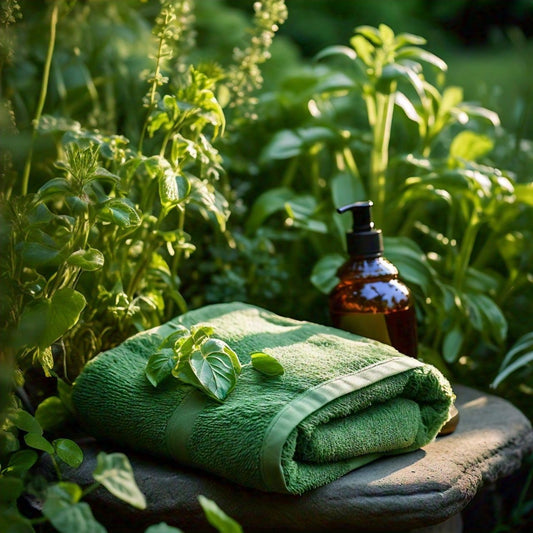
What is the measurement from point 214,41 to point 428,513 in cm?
161

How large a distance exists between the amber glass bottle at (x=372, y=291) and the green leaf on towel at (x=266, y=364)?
22cm

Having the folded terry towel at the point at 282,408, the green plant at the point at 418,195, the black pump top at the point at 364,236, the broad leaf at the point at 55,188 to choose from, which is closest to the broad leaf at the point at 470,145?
the green plant at the point at 418,195

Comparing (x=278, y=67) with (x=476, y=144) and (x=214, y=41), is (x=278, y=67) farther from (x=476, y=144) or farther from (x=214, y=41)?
(x=476, y=144)

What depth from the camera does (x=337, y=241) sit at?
1469mm

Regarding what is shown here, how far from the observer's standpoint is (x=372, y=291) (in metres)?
1.09

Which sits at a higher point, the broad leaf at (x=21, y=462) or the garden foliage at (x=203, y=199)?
the garden foliage at (x=203, y=199)

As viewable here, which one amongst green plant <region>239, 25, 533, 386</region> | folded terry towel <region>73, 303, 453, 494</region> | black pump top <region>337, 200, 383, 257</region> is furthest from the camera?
green plant <region>239, 25, 533, 386</region>

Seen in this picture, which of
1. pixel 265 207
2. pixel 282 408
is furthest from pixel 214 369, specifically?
pixel 265 207

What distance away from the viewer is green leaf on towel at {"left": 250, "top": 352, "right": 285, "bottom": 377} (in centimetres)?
93

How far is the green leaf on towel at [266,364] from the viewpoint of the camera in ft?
3.04

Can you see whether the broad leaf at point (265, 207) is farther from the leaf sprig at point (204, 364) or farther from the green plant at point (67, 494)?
the green plant at point (67, 494)

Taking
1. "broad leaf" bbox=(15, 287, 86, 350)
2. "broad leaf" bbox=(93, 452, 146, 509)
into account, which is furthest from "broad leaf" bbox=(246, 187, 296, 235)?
"broad leaf" bbox=(93, 452, 146, 509)

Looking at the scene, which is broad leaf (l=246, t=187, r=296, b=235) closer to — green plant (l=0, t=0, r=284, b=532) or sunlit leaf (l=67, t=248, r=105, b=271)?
green plant (l=0, t=0, r=284, b=532)

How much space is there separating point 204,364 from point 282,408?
12 centimetres
